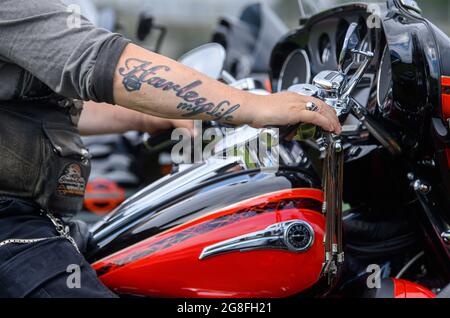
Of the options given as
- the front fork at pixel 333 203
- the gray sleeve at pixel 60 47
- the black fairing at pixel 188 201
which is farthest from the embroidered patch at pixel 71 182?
the front fork at pixel 333 203

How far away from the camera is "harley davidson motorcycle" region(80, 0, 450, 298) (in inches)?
78.1

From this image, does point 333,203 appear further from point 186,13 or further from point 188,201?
point 186,13

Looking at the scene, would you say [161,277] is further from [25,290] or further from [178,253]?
[25,290]

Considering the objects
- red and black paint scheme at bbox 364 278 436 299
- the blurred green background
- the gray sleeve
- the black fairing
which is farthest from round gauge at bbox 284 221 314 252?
the blurred green background

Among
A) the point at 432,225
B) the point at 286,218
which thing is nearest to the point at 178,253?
the point at 286,218

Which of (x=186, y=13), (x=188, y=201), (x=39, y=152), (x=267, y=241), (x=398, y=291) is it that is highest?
(x=186, y=13)

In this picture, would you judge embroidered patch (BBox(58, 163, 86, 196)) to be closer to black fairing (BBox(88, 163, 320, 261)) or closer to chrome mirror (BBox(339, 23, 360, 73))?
black fairing (BBox(88, 163, 320, 261))

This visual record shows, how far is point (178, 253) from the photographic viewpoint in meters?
2.01

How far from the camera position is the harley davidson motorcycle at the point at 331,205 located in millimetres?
1984

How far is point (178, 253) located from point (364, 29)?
2.96 ft

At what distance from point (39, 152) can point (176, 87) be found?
18.3 inches

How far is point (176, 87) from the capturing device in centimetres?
186

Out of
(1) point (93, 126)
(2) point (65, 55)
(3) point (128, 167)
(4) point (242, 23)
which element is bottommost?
(2) point (65, 55)

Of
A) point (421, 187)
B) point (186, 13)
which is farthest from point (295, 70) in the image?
point (186, 13)
